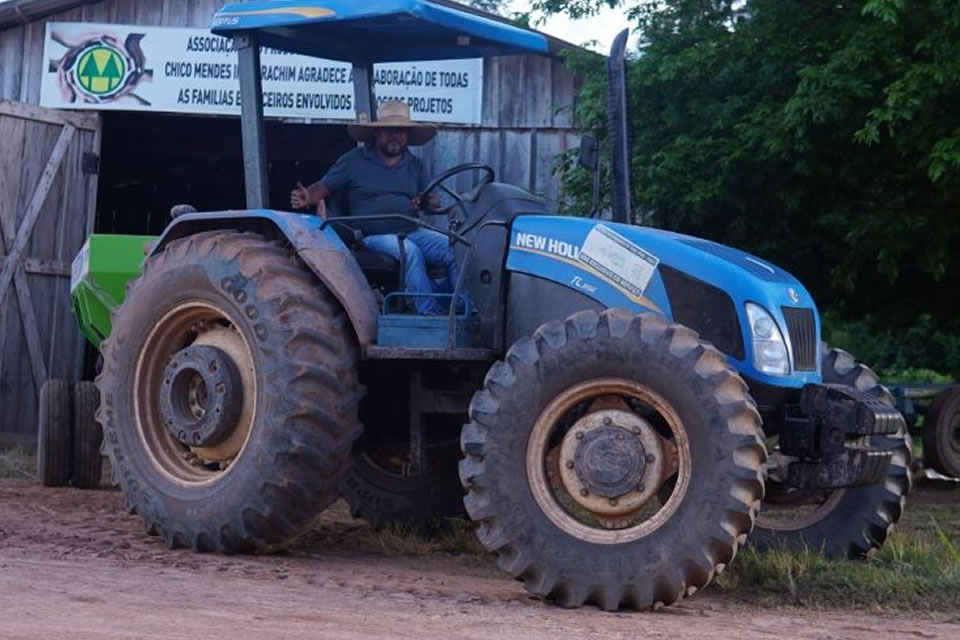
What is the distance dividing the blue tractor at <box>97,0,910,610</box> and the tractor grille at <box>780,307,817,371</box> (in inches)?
0.6

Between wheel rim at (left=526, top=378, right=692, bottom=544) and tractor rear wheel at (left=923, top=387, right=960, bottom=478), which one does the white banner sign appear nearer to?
tractor rear wheel at (left=923, top=387, right=960, bottom=478)

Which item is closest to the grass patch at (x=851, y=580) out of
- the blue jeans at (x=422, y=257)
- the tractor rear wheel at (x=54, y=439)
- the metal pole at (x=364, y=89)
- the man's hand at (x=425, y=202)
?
the blue jeans at (x=422, y=257)

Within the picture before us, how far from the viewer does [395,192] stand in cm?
855

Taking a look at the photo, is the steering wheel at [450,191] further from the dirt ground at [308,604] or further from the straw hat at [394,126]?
the dirt ground at [308,604]

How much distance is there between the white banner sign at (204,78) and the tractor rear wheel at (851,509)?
735 cm

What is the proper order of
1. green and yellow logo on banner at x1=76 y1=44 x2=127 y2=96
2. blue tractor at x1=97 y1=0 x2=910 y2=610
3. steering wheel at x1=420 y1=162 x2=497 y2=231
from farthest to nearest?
green and yellow logo on banner at x1=76 y1=44 x2=127 y2=96, steering wheel at x1=420 y1=162 x2=497 y2=231, blue tractor at x1=97 y1=0 x2=910 y2=610

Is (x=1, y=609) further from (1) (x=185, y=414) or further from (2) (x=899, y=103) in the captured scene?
(2) (x=899, y=103)

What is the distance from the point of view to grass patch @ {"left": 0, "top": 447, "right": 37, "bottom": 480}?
41.7 feet

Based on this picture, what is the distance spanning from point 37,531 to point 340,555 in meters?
1.66

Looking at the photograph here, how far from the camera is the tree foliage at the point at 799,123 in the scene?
35.7ft

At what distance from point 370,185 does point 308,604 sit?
285 centimetres

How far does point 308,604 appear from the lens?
250 inches

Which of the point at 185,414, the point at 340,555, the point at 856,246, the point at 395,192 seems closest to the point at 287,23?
the point at 395,192

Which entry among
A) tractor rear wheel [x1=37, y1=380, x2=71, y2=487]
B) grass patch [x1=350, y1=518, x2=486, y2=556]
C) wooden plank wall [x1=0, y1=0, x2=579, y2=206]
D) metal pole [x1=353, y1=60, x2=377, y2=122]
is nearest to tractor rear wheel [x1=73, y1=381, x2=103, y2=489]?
tractor rear wheel [x1=37, y1=380, x2=71, y2=487]
